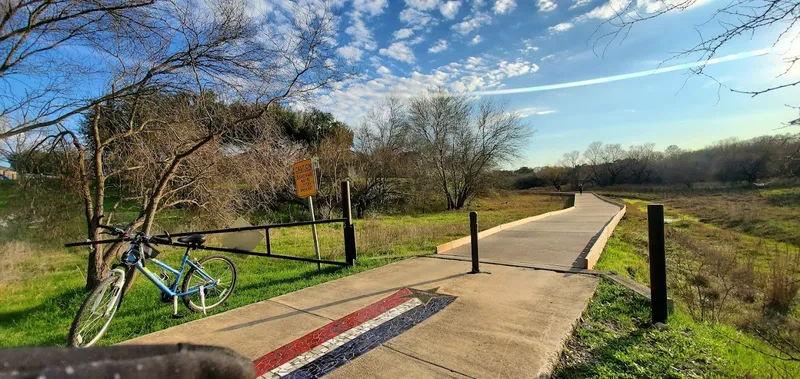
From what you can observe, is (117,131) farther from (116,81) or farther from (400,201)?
(400,201)

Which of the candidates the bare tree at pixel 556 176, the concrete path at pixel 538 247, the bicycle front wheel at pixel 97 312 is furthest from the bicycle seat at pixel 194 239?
the bare tree at pixel 556 176

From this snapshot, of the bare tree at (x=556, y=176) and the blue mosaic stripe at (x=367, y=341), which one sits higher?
the bare tree at (x=556, y=176)

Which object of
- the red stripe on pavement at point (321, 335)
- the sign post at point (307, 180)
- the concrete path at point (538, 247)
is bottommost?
A: the concrete path at point (538, 247)

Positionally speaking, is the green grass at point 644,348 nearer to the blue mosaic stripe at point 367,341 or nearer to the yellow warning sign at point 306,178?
the blue mosaic stripe at point 367,341

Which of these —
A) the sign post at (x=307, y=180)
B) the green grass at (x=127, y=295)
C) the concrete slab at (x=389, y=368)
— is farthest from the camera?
the sign post at (x=307, y=180)

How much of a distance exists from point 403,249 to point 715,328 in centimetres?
560

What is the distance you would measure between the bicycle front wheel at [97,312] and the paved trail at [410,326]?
415mm

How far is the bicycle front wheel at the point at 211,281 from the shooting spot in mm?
4289

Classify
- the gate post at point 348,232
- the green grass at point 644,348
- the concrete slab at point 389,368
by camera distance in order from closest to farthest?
the concrete slab at point 389,368
the green grass at point 644,348
the gate post at point 348,232

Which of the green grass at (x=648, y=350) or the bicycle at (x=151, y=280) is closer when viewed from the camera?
the green grass at (x=648, y=350)

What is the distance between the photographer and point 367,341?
325cm

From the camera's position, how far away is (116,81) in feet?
18.7

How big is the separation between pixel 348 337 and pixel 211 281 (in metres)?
2.14

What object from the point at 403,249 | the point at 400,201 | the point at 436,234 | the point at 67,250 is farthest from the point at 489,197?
the point at 67,250
